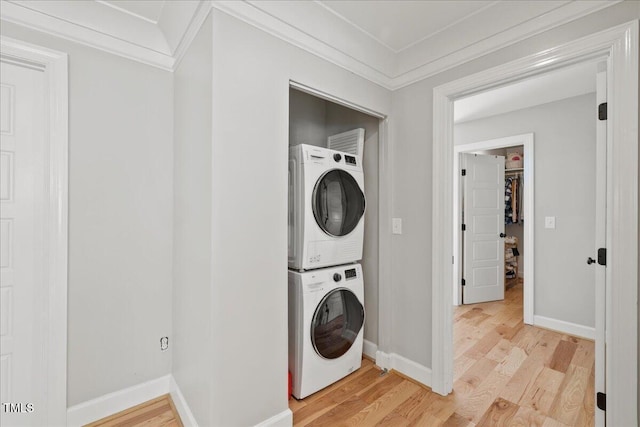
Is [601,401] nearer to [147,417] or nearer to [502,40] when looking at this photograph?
[502,40]

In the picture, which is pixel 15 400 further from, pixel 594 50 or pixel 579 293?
pixel 579 293

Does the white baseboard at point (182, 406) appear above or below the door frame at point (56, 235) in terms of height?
below

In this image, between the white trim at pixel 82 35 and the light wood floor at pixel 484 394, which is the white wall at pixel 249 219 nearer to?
the light wood floor at pixel 484 394

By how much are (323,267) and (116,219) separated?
135cm

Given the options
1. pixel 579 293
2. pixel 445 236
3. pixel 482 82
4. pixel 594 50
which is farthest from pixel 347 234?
pixel 579 293

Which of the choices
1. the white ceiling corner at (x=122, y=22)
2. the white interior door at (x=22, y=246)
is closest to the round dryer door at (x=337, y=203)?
the white ceiling corner at (x=122, y=22)

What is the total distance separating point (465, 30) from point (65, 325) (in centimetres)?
295

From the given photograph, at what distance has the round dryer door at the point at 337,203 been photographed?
205 cm

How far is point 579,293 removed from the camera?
3066mm

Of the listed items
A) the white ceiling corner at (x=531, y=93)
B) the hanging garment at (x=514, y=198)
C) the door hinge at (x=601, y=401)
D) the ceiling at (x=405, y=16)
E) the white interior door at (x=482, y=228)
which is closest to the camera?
the door hinge at (x=601, y=401)

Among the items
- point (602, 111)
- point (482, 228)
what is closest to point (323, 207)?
point (602, 111)

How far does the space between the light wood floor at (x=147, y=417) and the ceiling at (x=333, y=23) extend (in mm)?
2193

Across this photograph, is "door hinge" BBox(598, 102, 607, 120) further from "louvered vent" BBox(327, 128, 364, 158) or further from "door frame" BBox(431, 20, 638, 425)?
"louvered vent" BBox(327, 128, 364, 158)

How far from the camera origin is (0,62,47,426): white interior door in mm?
1582
